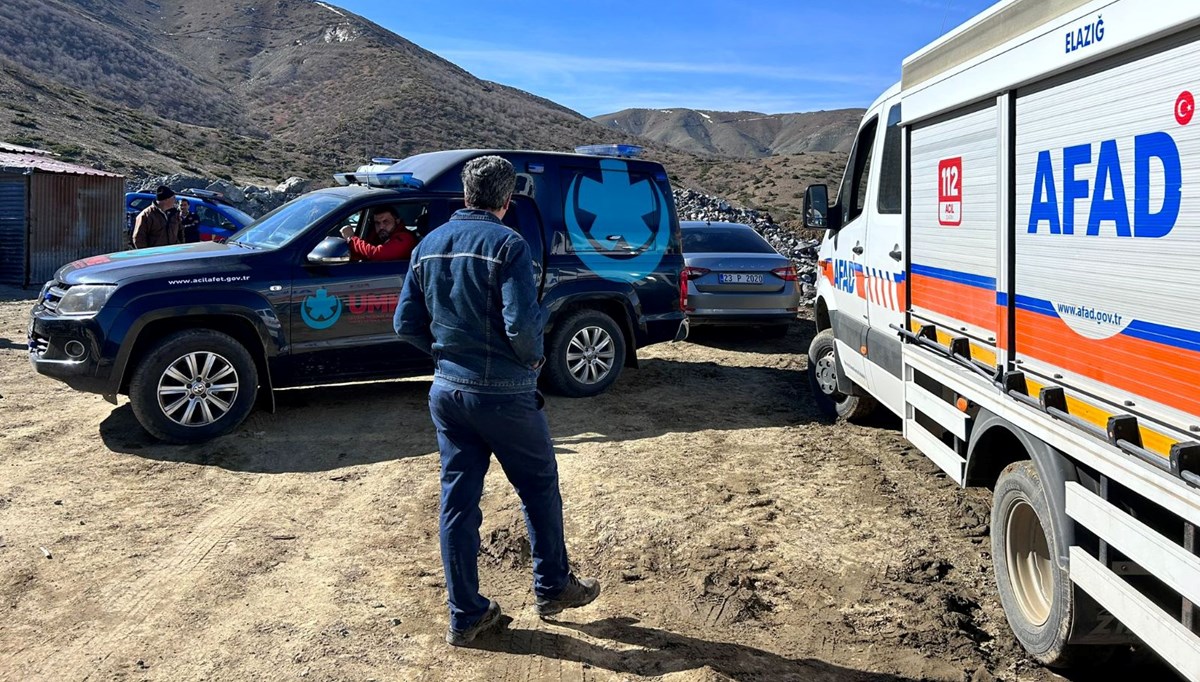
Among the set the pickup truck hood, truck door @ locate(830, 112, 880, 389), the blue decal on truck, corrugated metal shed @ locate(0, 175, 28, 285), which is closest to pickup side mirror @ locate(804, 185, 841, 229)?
truck door @ locate(830, 112, 880, 389)

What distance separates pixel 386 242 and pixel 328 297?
2.15 ft

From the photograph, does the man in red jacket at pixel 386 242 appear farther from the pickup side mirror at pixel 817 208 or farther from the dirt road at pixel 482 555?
the pickup side mirror at pixel 817 208

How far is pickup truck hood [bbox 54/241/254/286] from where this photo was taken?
6.40 m

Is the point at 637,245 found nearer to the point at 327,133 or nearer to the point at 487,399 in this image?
the point at 487,399

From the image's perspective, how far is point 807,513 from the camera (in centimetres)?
530

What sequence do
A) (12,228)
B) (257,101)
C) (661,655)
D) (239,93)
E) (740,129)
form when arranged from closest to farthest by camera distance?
1. (661,655)
2. (12,228)
3. (257,101)
4. (239,93)
5. (740,129)

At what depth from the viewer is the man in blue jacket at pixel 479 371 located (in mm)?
3551

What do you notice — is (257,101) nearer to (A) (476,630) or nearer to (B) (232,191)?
(B) (232,191)

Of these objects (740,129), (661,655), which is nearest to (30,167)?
(661,655)

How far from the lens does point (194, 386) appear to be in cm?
652

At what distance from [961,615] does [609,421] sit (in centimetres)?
376

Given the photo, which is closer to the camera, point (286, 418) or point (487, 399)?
point (487, 399)

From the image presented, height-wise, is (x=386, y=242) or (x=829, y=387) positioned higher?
(x=386, y=242)

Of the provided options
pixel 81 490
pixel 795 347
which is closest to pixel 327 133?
pixel 795 347
